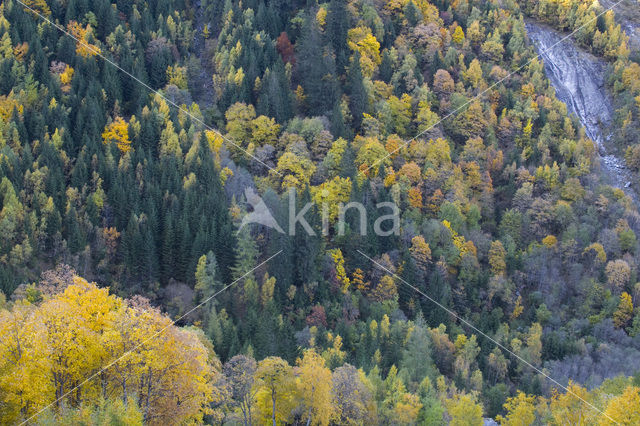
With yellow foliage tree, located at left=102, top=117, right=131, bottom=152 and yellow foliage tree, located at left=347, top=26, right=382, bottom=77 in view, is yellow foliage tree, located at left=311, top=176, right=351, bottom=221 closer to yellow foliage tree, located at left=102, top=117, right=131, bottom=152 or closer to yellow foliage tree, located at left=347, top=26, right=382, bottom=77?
yellow foliage tree, located at left=102, top=117, right=131, bottom=152

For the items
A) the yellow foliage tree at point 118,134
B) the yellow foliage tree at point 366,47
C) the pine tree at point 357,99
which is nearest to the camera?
the yellow foliage tree at point 118,134

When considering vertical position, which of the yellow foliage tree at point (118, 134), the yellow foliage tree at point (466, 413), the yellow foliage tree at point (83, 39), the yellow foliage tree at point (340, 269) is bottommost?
the yellow foliage tree at point (340, 269)

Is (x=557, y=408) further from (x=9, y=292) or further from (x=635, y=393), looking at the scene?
(x=9, y=292)

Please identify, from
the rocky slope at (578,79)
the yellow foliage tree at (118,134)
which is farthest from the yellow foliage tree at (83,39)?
the rocky slope at (578,79)

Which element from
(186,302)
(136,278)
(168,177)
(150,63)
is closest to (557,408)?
(186,302)

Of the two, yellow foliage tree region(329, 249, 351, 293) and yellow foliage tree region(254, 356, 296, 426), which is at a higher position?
yellow foliage tree region(254, 356, 296, 426)

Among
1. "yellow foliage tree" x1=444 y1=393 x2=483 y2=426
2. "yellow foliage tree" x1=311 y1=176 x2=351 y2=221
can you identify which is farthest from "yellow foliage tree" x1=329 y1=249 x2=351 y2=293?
"yellow foliage tree" x1=444 y1=393 x2=483 y2=426

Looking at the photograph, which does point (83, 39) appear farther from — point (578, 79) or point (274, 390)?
point (578, 79)

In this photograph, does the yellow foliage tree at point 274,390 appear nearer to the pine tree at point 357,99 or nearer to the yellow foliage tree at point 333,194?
the yellow foliage tree at point 333,194

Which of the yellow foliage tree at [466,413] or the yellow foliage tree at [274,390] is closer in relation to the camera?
the yellow foliage tree at [274,390]
